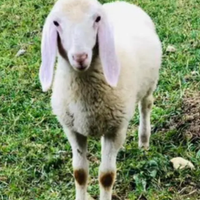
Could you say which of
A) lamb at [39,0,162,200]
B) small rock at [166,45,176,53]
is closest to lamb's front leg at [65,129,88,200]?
lamb at [39,0,162,200]

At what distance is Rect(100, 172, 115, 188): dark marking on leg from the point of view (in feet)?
→ 13.4

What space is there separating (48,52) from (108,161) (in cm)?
101

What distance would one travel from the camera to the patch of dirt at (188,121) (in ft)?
16.1

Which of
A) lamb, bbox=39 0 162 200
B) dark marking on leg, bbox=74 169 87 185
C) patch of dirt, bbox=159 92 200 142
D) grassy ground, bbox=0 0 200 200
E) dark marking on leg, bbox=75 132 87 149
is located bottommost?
grassy ground, bbox=0 0 200 200

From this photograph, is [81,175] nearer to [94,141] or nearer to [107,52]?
[94,141]

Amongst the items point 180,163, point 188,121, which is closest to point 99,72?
point 180,163

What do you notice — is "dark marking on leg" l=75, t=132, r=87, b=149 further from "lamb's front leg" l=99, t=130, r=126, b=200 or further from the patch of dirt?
the patch of dirt

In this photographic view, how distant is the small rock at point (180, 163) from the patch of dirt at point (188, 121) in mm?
336

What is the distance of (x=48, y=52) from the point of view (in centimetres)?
339

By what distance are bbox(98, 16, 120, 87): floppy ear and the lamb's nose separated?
23 cm

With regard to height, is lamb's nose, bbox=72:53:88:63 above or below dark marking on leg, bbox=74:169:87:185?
above

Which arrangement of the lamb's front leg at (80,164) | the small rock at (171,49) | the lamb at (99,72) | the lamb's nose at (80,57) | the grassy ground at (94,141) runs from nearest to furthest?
the lamb's nose at (80,57)
the lamb at (99,72)
the lamb's front leg at (80,164)
the grassy ground at (94,141)
the small rock at (171,49)

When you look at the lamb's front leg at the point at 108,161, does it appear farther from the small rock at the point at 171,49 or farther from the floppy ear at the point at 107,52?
the small rock at the point at 171,49

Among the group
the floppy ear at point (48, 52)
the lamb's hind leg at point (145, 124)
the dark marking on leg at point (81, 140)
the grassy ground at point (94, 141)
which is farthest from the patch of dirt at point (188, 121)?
the floppy ear at point (48, 52)
